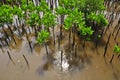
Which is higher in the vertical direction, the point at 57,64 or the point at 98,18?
the point at 98,18

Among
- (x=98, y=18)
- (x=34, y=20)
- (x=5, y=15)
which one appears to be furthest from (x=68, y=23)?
(x=5, y=15)

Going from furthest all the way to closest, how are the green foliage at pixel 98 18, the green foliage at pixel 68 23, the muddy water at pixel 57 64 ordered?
the green foliage at pixel 98 18 < the green foliage at pixel 68 23 < the muddy water at pixel 57 64

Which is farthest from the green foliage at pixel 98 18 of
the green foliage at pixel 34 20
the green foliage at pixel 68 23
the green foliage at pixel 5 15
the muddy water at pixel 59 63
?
the green foliage at pixel 5 15

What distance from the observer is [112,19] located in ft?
25.0

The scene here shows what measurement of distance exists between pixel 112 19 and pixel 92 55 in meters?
1.97

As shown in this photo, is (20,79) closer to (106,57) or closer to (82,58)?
(82,58)

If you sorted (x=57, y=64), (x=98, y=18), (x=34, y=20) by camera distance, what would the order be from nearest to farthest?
(x=57, y=64)
(x=98, y=18)
(x=34, y=20)

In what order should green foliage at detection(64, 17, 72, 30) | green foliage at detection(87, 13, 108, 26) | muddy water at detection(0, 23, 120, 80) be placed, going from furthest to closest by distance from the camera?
green foliage at detection(87, 13, 108, 26) → green foliage at detection(64, 17, 72, 30) → muddy water at detection(0, 23, 120, 80)

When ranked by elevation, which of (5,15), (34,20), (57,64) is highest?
(5,15)

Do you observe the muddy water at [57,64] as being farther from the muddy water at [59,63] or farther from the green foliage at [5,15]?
the green foliage at [5,15]

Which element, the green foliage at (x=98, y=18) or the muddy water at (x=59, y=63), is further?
the green foliage at (x=98, y=18)

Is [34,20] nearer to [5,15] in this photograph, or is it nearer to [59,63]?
[5,15]

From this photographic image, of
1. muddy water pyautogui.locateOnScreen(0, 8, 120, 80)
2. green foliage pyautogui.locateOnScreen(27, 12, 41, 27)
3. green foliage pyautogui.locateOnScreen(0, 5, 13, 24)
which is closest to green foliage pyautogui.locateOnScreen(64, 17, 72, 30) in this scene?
muddy water pyautogui.locateOnScreen(0, 8, 120, 80)

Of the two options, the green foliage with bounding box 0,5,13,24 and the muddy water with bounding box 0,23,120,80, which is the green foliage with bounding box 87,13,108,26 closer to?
the muddy water with bounding box 0,23,120,80
